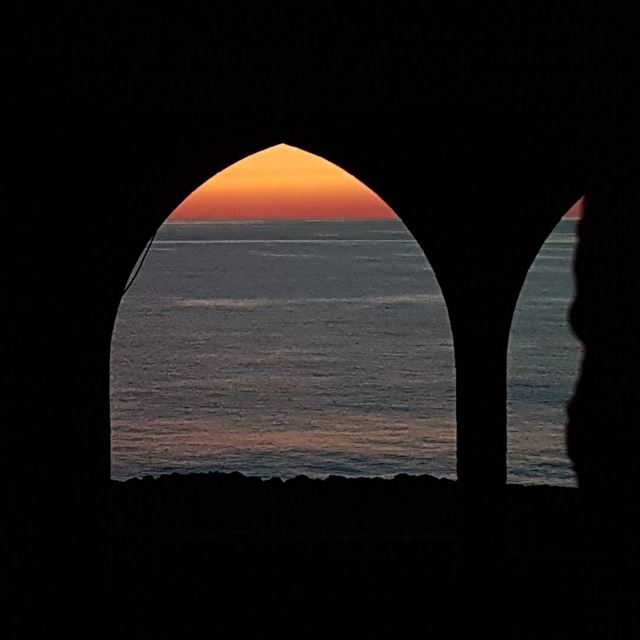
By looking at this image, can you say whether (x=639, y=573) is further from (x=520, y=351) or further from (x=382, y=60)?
(x=520, y=351)

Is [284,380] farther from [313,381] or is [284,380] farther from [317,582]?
[317,582]

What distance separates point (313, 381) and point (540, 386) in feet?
25.1

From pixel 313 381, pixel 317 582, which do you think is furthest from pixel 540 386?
pixel 317 582

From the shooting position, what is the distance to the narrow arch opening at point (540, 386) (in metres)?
23.3

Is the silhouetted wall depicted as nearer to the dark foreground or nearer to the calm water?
the dark foreground

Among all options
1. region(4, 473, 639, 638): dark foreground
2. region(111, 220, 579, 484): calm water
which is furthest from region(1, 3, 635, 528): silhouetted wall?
region(111, 220, 579, 484): calm water

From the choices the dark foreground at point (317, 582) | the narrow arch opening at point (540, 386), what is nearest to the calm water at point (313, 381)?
the narrow arch opening at point (540, 386)

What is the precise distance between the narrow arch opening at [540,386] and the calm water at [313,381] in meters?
0.07

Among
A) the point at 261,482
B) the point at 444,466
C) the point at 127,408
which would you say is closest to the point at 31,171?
the point at 261,482

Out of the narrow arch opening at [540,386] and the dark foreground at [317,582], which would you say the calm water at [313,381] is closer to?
the narrow arch opening at [540,386]

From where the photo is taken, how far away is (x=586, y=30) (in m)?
3.49

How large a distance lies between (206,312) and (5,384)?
174ft

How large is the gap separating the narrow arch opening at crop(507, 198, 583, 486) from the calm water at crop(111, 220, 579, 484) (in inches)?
2.8

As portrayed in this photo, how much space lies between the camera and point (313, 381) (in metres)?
37.3
